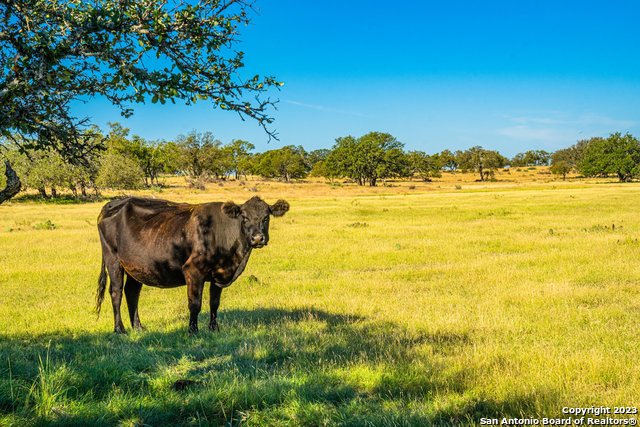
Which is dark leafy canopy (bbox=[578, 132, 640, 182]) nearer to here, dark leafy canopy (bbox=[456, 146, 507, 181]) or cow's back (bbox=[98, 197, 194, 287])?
dark leafy canopy (bbox=[456, 146, 507, 181])

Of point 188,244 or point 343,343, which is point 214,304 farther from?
point 343,343

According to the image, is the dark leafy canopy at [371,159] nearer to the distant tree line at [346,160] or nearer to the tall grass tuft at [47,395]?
the distant tree line at [346,160]

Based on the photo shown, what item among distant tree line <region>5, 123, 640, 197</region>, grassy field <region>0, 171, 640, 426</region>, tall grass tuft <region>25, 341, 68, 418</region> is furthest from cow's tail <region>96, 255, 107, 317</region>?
distant tree line <region>5, 123, 640, 197</region>

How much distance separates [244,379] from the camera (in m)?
5.55

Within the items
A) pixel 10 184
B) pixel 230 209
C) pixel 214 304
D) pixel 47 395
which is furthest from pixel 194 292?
pixel 10 184

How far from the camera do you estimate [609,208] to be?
37469 mm

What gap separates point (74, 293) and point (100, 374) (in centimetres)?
833

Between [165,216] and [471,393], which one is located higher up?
[165,216]

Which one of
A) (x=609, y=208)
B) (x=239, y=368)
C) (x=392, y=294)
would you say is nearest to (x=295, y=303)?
(x=392, y=294)

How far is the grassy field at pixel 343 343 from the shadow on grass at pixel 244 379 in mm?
24

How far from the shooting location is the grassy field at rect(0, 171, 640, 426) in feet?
16.2

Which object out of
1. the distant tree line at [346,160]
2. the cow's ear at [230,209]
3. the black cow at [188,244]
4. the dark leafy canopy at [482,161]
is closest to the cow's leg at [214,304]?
the black cow at [188,244]

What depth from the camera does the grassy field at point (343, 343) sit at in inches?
195

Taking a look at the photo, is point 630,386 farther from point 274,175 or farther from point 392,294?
point 274,175
